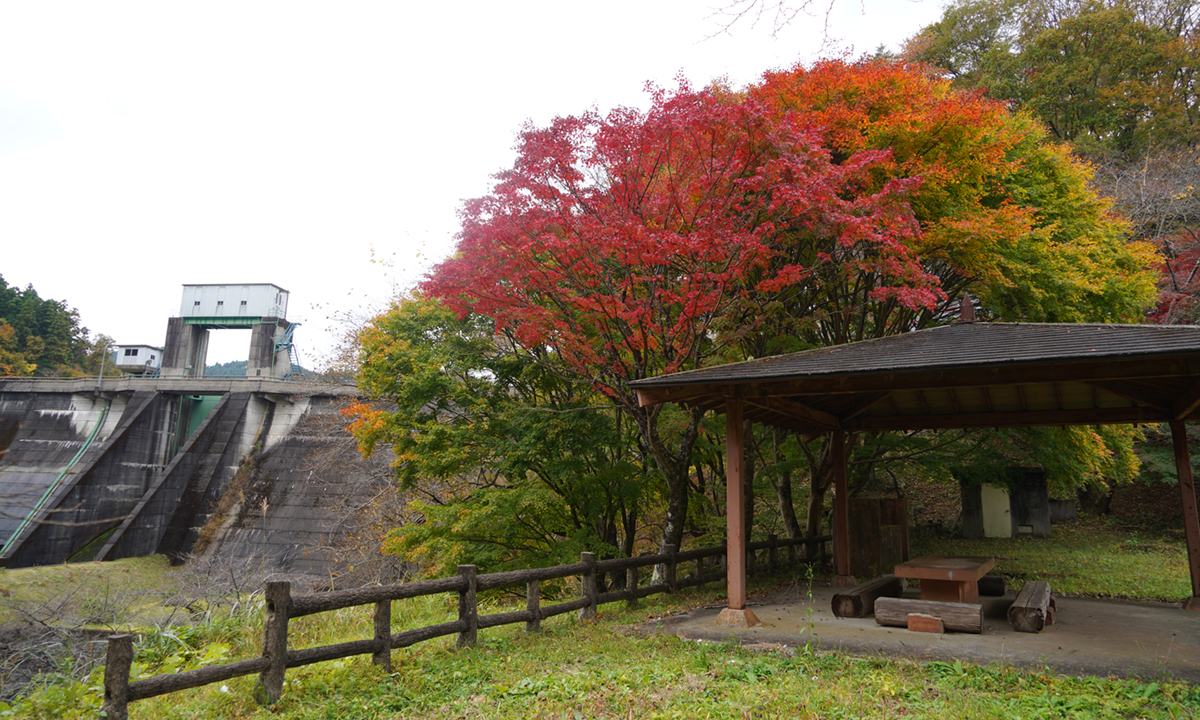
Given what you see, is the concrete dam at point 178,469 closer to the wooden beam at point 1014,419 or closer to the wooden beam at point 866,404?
the wooden beam at point 866,404

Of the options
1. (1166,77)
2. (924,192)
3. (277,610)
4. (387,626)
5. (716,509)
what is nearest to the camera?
(277,610)

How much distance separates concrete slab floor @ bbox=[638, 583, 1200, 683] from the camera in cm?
516

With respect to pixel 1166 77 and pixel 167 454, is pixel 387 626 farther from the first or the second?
pixel 167 454

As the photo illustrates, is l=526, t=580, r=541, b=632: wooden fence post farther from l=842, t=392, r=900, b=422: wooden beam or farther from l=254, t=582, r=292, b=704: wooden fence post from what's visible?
l=842, t=392, r=900, b=422: wooden beam

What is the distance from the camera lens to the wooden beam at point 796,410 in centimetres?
763

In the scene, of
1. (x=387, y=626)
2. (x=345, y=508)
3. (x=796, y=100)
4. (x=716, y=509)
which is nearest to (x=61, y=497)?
(x=345, y=508)

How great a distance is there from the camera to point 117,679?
147 inches

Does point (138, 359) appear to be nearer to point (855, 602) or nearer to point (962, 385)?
point (855, 602)

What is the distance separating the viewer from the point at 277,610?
4.52m

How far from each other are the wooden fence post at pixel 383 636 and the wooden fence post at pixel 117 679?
5.62 ft

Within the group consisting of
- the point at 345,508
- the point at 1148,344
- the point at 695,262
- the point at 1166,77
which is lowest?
the point at 345,508

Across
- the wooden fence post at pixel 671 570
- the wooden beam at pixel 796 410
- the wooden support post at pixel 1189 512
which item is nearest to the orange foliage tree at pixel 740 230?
the wooden fence post at pixel 671 570

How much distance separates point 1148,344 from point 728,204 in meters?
4.64

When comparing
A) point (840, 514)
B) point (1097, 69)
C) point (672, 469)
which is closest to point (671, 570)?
point (672, 469)
